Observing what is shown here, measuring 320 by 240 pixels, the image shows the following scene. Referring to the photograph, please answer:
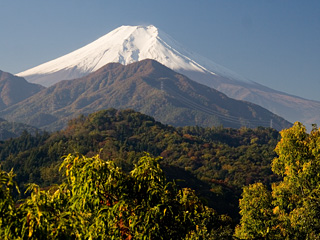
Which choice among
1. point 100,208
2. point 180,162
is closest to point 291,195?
point 100,208

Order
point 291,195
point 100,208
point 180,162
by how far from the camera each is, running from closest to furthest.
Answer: point 100,208
point 291,195
point 180,162

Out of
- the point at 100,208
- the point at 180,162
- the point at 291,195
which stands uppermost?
the point at 100,208

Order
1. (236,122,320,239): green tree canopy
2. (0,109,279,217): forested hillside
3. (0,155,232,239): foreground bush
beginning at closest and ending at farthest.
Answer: (0,155,232,239): foreground bush < (236,122,320,239): green tree canopy < (0,109,279,217): forested hillside

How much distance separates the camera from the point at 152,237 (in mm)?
11742

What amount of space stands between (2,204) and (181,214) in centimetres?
455

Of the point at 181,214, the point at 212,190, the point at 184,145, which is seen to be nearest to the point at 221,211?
the point at 212,190

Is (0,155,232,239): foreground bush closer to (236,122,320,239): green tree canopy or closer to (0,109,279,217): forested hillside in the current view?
(236,122,320,239): green tree canopy

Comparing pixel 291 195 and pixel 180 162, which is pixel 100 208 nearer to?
pixel 291 195

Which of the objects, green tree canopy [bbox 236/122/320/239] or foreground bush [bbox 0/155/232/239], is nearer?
foreground bush [bbox 0/155/232/239]

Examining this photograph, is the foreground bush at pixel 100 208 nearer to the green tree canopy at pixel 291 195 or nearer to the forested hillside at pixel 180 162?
the green tree canopy at pixel 291 195

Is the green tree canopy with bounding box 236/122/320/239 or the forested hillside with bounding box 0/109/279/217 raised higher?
the green tree canopy with bounding box 236/122/320/239

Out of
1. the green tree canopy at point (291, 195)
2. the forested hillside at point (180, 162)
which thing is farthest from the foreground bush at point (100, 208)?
the forested hillside at point (180, 162)

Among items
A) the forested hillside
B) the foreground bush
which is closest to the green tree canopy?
the foreground bush

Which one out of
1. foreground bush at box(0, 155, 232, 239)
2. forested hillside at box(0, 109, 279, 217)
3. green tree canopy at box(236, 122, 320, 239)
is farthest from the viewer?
forested hillside at box(0, 109, 279, 217)
